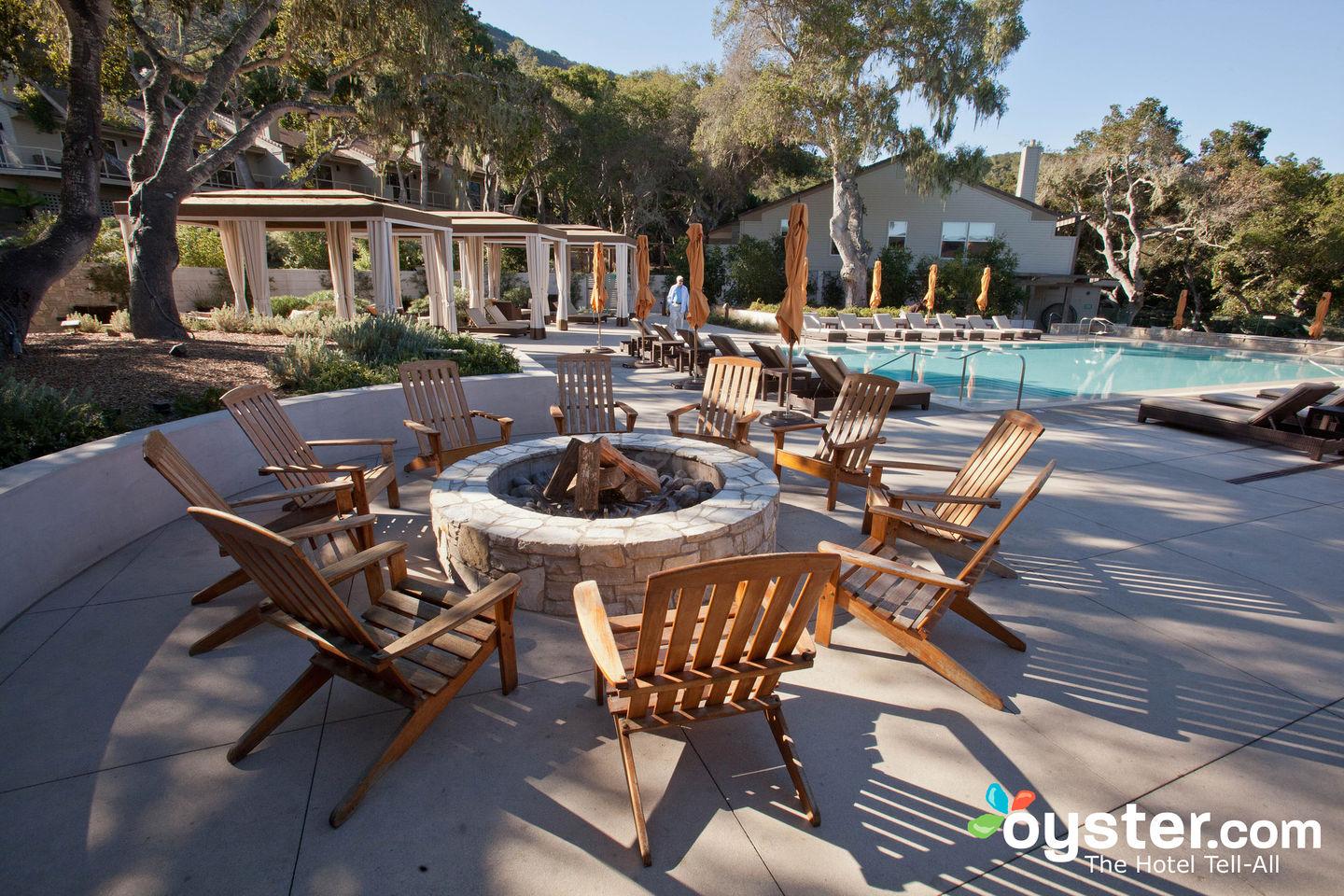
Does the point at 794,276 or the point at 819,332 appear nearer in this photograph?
the point at 794,276

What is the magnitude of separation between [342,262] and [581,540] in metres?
13.3

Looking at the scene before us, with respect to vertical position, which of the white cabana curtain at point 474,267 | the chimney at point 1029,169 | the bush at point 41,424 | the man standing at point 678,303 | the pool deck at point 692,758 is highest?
the chimney at point 1029,169

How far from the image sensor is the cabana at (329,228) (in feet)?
39.6

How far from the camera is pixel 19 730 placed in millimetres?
2598

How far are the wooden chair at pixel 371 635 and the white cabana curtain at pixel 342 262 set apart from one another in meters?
12.6

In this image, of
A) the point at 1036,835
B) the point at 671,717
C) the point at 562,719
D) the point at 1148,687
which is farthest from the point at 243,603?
the point at 1148,687

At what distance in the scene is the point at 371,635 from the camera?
2.55m

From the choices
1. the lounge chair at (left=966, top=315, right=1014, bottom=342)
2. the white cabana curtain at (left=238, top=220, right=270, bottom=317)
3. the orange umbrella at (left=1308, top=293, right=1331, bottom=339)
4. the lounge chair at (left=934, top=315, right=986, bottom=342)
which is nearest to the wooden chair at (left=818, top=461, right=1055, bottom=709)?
the white cabana curtain at (left=238, top=220, right=270, bottom=317)

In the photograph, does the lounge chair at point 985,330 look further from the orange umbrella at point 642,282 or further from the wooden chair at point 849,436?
the wooden chair at point 849,436

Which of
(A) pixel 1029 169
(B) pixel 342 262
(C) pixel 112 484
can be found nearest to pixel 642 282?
(B) pixel 342 262

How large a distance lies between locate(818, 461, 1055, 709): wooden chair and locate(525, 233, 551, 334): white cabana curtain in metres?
14.9

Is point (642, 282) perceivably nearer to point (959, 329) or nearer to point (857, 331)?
point (857, 331)

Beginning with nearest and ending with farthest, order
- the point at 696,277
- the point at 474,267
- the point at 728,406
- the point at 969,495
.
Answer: the point at 969,495 → the point at 728,406 → the point at 696,277 → the point at 474,267

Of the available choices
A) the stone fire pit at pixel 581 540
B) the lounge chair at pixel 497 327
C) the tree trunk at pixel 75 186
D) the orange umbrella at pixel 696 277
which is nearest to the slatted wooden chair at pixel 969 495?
the stone fire pit at pixel 581 540
